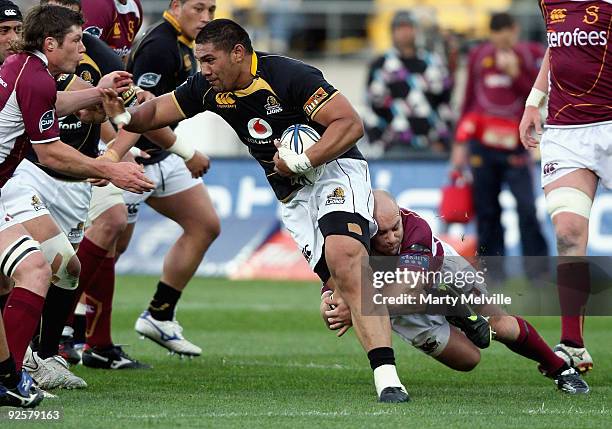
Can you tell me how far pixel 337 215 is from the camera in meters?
7.41

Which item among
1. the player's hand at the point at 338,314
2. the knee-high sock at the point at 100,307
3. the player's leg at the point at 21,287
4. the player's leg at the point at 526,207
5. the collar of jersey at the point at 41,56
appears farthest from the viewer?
the player's leg at the point at 526,207

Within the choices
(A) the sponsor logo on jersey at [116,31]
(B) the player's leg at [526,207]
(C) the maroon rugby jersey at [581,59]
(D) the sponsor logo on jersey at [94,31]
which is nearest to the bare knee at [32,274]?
(D) the sponsor logo on jersey at [94,31]

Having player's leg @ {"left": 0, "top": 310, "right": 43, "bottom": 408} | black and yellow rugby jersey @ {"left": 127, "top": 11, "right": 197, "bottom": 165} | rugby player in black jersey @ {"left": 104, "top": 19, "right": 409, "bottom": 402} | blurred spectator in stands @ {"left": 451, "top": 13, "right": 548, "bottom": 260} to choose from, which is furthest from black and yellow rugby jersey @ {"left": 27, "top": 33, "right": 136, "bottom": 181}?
blurred spectator in stands @ {"left": 451, "top": 13, "right": 548, "bottom": 260}

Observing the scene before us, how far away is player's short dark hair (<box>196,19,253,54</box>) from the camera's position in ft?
24.7

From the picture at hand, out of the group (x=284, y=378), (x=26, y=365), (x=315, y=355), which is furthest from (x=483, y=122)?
(x=26, y=365)

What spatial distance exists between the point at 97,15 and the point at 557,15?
330 centimetres

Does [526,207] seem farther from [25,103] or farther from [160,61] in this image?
[25,103]

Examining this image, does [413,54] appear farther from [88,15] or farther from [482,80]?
[88,15]

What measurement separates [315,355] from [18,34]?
351cm

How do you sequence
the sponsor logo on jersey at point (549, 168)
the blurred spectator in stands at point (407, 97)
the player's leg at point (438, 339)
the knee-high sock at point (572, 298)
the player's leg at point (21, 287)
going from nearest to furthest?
the player's leg at point (21, 287), the player's leg at point (438, 339), the knee-high sock at point (572, 298), the sponsor logo on jersey at point (549, 168), the blurred spectator in stands at point (407, 97)

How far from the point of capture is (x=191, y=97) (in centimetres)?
791

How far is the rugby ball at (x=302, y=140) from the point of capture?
7448 mm

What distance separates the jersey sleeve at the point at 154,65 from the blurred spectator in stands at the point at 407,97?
7.16 metres

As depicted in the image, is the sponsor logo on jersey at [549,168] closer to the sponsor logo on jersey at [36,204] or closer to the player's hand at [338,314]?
the player's hand at [338,314]
